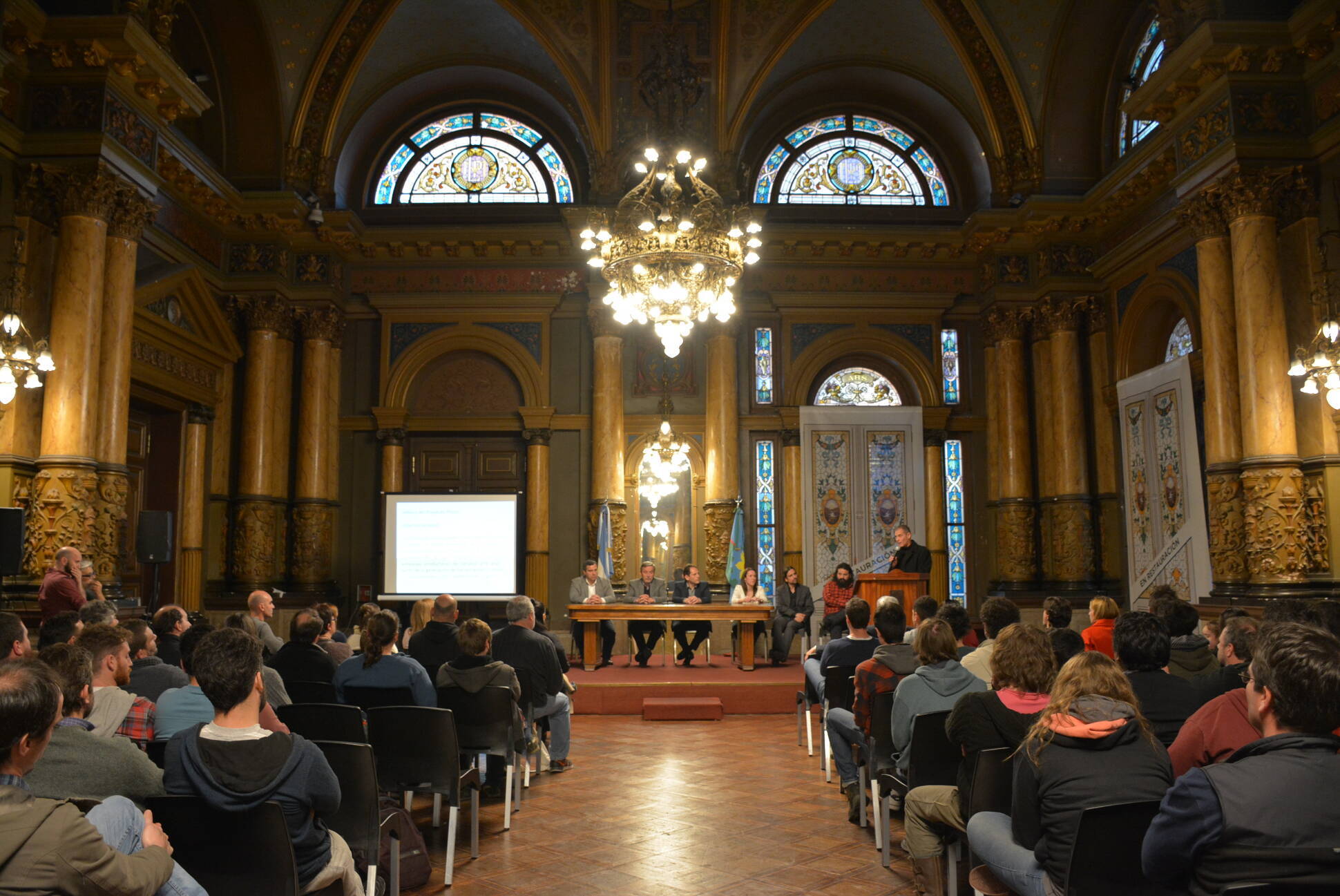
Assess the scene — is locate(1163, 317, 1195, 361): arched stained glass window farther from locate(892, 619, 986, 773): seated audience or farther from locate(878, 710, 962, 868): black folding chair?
locate(878, 710, 962, 868): black folding chair

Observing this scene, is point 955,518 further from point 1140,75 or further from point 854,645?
point 854,645

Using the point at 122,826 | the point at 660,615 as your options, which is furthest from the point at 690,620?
the point at 122,826

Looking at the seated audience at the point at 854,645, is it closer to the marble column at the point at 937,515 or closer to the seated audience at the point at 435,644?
the seated audience at the point at 435,644

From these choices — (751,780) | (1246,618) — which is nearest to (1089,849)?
(1246,618)

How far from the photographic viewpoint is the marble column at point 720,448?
1318 cm

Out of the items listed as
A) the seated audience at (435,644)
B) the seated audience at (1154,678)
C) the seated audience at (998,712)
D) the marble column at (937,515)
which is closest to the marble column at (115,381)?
the seated audience at (435,644)

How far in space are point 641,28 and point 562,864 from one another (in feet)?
36.2

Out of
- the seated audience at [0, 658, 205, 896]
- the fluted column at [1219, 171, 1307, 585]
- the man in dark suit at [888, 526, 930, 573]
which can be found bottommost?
the seated audience at [0, 658, 205, 896]

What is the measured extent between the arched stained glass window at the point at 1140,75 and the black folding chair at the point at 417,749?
35.0 feet

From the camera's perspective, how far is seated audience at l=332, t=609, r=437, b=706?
4992 millimetres

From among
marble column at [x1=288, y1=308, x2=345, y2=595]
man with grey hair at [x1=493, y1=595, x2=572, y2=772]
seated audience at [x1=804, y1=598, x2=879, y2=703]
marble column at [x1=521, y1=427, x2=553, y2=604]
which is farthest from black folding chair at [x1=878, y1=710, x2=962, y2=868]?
marble column at [x1=288, y1=308, x2=345, y2=595]

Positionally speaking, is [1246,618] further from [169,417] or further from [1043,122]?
[169,417]

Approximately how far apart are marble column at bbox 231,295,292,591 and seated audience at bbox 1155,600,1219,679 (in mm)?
10558

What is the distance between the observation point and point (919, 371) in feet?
46.2
